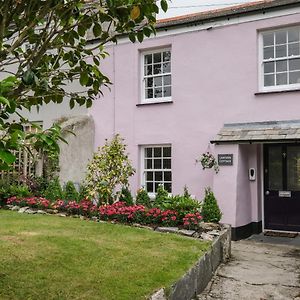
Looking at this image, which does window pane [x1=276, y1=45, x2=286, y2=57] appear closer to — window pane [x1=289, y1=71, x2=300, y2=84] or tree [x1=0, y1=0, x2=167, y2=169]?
window pane [x1=289, y1=71, x2=300, y2=84]

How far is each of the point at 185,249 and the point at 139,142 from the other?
636cm

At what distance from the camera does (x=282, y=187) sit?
11.9 meters

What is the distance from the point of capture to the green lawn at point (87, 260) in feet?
17.6

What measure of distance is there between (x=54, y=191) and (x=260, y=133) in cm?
688

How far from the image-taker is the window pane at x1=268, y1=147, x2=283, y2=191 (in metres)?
11.9

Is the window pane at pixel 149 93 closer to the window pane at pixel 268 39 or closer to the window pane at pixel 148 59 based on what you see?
the window pane at pixel 148 59

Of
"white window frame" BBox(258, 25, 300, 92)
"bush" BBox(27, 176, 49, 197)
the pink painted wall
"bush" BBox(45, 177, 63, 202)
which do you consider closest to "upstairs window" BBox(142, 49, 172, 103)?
the pink painted wall

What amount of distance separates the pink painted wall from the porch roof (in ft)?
0.66

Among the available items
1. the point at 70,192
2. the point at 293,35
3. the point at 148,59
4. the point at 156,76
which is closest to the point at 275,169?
the point at 293,35

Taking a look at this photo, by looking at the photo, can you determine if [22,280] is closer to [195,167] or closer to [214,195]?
[214,195]

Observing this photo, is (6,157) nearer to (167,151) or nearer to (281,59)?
(281,59)

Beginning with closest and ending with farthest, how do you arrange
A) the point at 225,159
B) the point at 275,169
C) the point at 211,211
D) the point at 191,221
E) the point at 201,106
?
the point at 191,221
the point at 211,211
the point at 225,159
the point at 275,169
the point at 201,106

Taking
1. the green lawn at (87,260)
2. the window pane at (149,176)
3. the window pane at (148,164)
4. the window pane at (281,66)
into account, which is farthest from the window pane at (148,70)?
the green lawn at (87,260)

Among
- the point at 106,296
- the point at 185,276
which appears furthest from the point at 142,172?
the point at 106,296
